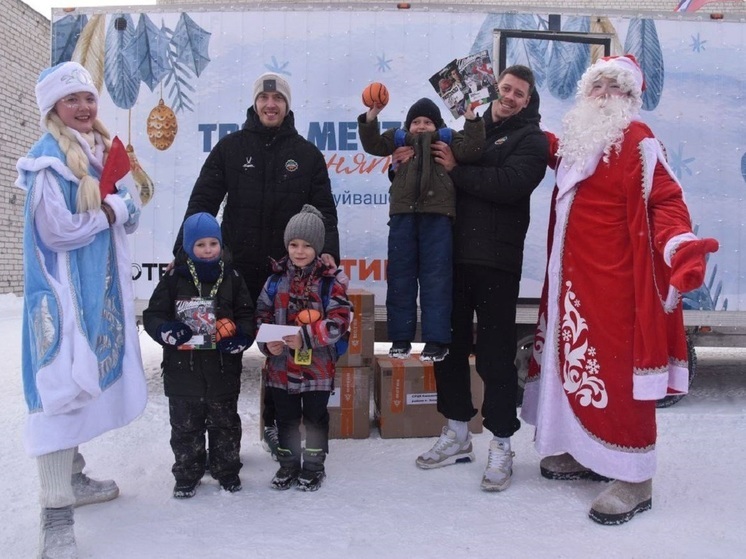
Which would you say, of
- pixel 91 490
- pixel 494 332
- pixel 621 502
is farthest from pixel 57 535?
pixel 621 502

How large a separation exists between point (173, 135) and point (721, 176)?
4.18m

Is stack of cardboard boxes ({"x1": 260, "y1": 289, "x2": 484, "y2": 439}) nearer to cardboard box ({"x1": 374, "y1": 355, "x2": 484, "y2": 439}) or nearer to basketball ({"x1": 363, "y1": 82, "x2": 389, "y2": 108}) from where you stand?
cardboard box ({"x1": 374, "y1": 355, "x2": 484, "y2": 439})

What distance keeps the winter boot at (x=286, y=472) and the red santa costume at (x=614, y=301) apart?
1237mm

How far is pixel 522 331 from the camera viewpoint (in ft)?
15.3

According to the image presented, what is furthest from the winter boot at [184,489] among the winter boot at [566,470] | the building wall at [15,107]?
the building wall at [15,107]

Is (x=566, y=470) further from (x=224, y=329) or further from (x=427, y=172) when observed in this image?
(x=224, y=329)

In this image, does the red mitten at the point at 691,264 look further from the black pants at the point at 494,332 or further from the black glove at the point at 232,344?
the black glove at the point at 232,344

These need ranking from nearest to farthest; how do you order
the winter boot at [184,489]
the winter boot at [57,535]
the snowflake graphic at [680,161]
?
the winter boot at [57,535] → the winter boot at [184,489] → the snowflake graphic at [680,161]

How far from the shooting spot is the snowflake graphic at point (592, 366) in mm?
2717

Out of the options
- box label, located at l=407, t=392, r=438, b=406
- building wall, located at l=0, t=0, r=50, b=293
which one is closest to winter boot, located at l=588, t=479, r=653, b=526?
box label, located at l=407, t=392, r=438, b=406

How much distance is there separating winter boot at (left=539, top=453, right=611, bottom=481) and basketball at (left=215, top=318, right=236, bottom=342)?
1.79 metres

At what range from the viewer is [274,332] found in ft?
8.75

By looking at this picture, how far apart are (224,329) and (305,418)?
64 cm

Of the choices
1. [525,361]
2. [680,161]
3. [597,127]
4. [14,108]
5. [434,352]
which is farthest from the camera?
[14,108]
